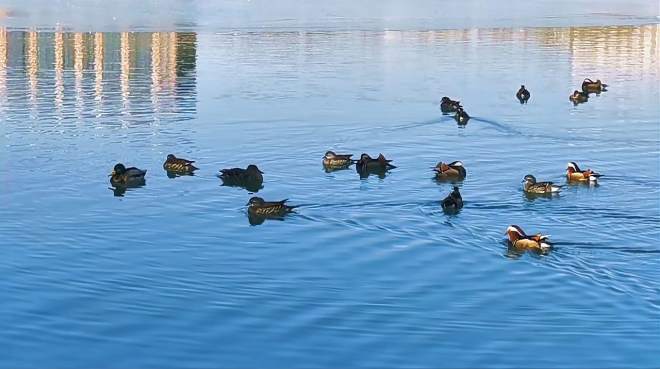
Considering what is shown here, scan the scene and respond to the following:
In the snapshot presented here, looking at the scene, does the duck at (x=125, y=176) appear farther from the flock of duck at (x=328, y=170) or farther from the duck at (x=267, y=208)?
the duck at (x=267, y=208)

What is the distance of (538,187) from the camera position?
1855 cm

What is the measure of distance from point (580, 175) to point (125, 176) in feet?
24.7

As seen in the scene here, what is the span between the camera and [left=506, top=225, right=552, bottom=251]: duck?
15.1 metres

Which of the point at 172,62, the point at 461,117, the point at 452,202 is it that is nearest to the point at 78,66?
the point at 172,62

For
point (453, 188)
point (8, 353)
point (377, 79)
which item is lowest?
point (8, 353)

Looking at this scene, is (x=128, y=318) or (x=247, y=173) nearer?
(x=128, y=318)

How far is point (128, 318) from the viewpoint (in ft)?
41.0

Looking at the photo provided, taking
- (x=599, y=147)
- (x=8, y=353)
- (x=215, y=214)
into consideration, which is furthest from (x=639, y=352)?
(x=599, y=147)

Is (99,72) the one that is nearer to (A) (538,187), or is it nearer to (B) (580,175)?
(B) (580,175)

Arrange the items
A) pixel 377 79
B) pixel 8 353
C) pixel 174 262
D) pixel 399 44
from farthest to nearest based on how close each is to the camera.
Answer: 1. pixel 399 44
2. pixel 377 79
3. pixel 174 262
4. pixel 8 353

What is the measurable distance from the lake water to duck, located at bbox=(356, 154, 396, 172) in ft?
1.21

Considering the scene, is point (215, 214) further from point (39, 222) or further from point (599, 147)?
point (599, 147)

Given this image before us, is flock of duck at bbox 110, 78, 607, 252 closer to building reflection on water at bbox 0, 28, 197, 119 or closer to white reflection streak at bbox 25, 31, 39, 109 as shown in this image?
building reflection on water at bbox 0, 28, 197, 119

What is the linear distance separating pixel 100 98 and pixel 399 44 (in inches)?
640
